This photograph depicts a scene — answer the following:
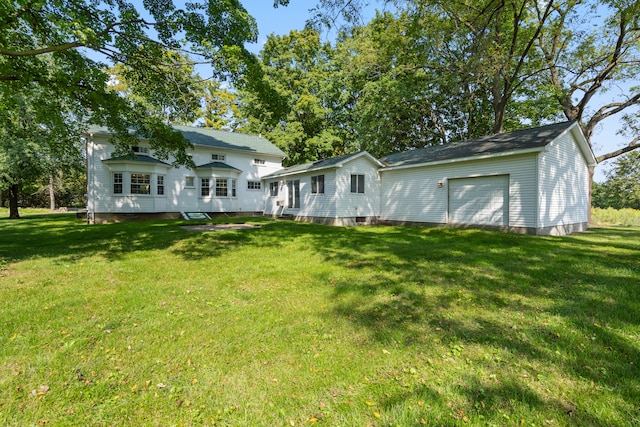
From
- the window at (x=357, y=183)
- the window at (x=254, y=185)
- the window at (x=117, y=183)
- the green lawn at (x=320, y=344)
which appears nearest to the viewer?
the green lawn at (x=320, y=344)

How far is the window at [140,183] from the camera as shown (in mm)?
17156

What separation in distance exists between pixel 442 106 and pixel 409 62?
339 inches

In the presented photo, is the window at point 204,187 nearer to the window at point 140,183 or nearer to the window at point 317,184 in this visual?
the window at point 140,183

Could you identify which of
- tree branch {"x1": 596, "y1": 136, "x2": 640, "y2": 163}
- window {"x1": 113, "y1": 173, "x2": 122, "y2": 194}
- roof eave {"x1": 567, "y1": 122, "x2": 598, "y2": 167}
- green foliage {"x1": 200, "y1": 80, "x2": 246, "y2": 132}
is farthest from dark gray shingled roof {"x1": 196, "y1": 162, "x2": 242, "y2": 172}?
tree branch {"x1": 596, "y1": 136, "x2": 640, "y2": 163}

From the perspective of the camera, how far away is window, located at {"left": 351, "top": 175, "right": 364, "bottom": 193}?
595 inches

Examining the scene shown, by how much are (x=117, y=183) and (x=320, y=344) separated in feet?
60.0

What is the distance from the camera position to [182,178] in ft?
62.7

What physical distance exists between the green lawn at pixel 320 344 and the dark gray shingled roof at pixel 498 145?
6.24 metres

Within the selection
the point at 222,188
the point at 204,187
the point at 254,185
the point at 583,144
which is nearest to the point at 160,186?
the point at 204,187

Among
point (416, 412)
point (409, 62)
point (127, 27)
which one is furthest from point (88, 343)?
point (409, 62)

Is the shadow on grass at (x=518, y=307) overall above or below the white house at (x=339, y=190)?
below

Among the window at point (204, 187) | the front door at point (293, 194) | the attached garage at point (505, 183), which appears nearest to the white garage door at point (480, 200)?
the attached garage at point (505, 183)

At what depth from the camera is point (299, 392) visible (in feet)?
7.37

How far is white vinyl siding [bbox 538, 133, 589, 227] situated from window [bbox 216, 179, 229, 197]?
17441 millimetres
